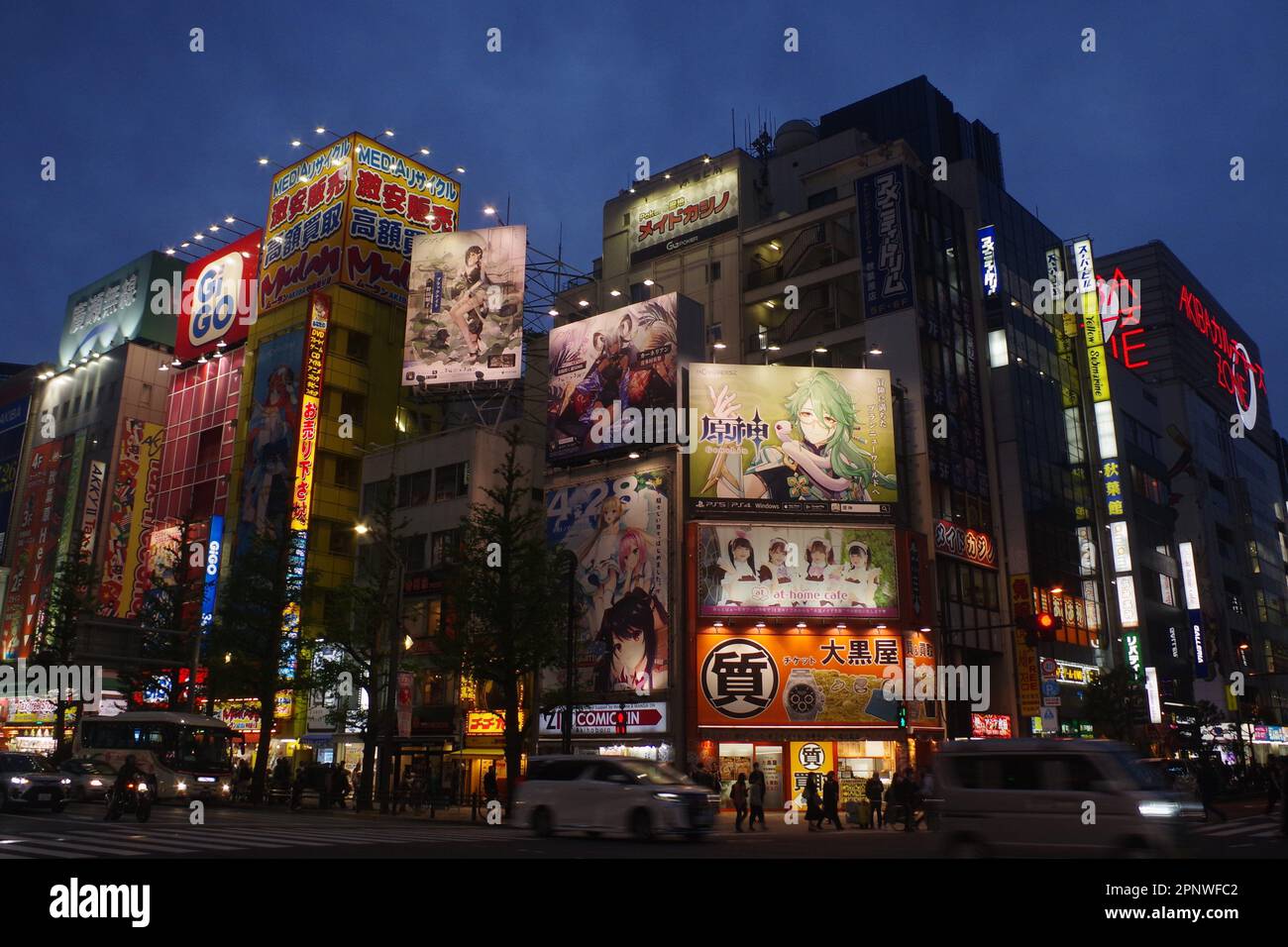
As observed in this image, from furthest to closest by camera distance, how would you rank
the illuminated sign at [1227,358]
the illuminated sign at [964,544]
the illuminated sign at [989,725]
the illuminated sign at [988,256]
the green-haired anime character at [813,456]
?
the illuminated sign at [1227,358]
the illuminated sign at [988,256]
the illuminated sign at [964,544]
the illuminated sign at [989,725]
the green-haired anime character at [813,456]

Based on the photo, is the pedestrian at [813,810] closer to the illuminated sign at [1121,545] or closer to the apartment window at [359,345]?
the illuminated sign at [1121,545]

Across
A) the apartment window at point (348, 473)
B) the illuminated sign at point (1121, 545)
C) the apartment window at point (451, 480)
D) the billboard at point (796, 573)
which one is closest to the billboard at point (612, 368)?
the apartment window at point (451, 480)

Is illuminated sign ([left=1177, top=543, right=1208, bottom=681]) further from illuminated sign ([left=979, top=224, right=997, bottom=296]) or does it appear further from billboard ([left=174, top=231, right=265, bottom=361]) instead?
billboard ([left=174, top=231, right=265, bottom=361])

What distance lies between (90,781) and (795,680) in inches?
969

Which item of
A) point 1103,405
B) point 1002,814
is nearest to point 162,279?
point 1103,405

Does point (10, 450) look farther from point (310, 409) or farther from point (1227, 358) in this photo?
point (1227, 358)

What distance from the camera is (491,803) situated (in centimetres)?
3064

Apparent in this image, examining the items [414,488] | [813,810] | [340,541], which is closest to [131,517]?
[340,541]

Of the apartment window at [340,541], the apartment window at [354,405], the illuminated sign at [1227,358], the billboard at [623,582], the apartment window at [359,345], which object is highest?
the illuminated sign at [1227,358]

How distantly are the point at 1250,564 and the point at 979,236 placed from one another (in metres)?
48.9

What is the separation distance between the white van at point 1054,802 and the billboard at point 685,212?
47.0 metres

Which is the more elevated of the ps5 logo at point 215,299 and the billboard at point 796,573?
the ps5 logo at point 215,299

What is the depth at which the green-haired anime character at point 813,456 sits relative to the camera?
42.2 m

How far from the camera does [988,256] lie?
5500cm
